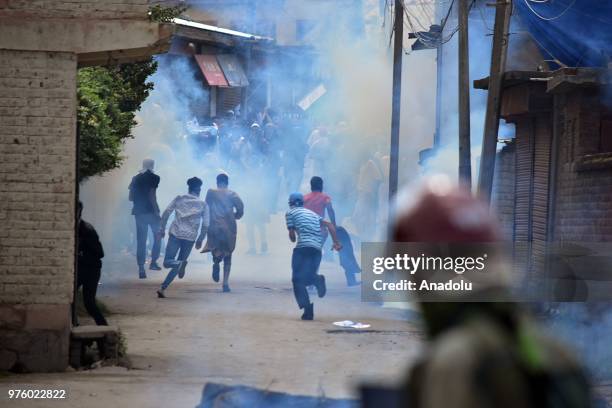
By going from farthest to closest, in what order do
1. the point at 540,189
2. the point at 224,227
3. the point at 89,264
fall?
the point at 224,227 < the point at 540,189 < the point at 89,264

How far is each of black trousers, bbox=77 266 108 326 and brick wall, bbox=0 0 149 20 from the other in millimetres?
2701

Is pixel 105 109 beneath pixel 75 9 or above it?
beneath

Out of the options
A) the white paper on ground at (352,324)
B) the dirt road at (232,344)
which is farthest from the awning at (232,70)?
the white paper on ground at (352,324)

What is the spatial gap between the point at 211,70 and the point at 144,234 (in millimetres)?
18781

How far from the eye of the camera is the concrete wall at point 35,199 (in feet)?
32.4

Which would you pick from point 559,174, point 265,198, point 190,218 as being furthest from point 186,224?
point 265,198

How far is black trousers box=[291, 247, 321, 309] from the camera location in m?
13.6

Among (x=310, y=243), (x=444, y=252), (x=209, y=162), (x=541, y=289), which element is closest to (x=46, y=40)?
(x=310, y=243)

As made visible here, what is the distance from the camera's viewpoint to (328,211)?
16.8 m

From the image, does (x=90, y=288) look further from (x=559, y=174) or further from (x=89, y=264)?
(x=559, y=174)

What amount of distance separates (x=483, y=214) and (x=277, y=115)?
1181 inches

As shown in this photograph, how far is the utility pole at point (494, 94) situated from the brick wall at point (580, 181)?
1.03 metres

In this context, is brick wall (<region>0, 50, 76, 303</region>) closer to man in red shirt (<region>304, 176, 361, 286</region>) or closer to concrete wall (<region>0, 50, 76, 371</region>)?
concrete wall (<region>0, 50, 76, 371</region>)

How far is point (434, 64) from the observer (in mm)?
33500
